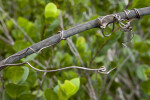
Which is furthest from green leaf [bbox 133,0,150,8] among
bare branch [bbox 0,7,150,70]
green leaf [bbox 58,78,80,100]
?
green leaf [bbox 58,78,80,100]

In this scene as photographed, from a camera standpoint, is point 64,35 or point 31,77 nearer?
point 64,35

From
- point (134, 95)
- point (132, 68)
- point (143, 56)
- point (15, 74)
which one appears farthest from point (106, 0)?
point (15, 74)

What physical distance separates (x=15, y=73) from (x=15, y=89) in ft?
0.17

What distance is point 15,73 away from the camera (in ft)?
2.18

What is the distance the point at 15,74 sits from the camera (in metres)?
0.67

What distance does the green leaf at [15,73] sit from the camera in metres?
0.66

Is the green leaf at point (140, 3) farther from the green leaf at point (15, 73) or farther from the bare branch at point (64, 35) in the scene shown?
the green leaf at point (15, 73)

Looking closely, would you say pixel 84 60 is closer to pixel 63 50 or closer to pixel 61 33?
Answer: pixel 63 50

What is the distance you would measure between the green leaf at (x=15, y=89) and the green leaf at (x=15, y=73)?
0.03 metres

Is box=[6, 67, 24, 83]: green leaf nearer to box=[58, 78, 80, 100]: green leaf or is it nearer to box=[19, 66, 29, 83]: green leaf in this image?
box=[19, 66, 29, 83]: green leaf

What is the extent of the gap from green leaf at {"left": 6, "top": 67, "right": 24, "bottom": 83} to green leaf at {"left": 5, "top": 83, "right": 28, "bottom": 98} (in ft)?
0.11

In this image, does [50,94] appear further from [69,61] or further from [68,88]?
[69,61]

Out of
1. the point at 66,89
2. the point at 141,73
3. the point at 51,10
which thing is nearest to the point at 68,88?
the point at 66,89

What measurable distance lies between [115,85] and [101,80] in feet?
0.33
